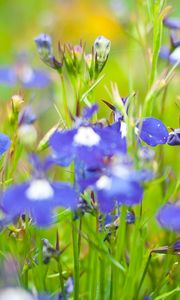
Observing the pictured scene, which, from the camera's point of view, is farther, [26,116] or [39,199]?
[26,116]

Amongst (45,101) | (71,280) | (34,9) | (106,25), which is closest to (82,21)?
(106,25)

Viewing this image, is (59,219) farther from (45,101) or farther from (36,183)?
(45,101)

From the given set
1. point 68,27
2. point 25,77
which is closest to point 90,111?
point 25,77

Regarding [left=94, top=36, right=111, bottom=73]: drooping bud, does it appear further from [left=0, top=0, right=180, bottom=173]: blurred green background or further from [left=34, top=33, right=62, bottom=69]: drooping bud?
[left=0, top=0, right=180, bottom=173]: blurred green background

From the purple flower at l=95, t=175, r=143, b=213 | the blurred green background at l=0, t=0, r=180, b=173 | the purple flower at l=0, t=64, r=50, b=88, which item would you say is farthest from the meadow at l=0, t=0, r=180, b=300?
the blurred green background at l=0, t=0, r=180, b=173

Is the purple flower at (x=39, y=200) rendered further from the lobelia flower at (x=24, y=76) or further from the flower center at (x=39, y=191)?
the lobelia flower at (x=24, y=76)

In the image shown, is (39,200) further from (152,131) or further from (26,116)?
(26,116)
